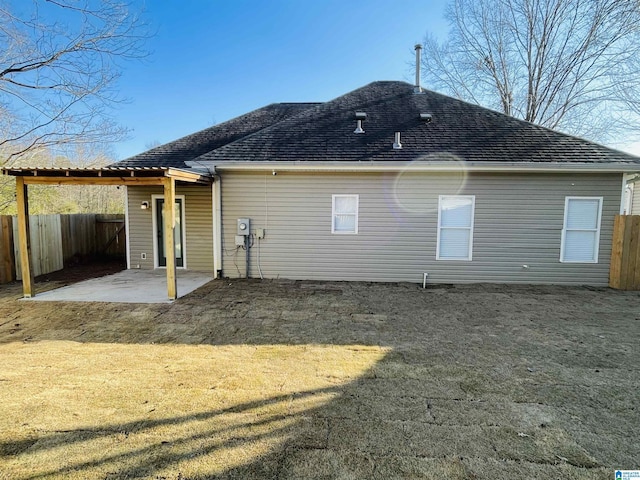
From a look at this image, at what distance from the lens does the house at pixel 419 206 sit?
24.9ft

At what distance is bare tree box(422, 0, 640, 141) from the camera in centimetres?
1290

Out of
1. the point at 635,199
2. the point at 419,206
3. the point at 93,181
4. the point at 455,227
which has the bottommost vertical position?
the point at 455,227

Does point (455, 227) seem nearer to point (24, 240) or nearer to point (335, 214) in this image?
point (335, 214)

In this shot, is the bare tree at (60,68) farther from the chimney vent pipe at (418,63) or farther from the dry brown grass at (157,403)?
the chimney vent pipe at (418,63)

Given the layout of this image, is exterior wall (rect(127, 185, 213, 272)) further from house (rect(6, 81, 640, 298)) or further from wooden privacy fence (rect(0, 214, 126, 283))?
wooden privacy fence (rect(0, 214, 126, 283))

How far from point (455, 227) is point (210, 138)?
26.3 ft

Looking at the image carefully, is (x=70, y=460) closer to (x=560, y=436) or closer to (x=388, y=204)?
(x=560, y=436)

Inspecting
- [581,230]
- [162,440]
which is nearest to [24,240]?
[162,440]

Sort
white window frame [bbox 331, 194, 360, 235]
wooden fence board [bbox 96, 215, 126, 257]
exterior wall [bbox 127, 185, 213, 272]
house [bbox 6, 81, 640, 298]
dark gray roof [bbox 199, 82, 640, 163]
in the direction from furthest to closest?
1. wooden fence board [bbox 96, 215, 126, 257]
2. exterior wall [bbox 127, 185, 213, 272]
3. white window frame [bbox 331, 194, 360, 235]
4. dark gray roof [bbox 199, 82, 640, 163]
5. house [bbox 6, 81, 640, 298]

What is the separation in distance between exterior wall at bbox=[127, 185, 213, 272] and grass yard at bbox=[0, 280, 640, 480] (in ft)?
11.5

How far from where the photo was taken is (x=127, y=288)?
7.20 meters

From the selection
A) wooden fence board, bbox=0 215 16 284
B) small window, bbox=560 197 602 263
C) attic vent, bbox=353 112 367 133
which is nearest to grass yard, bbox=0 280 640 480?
small window, bbox=560 197 602 263

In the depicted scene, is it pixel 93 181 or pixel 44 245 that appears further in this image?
pixel 44 245

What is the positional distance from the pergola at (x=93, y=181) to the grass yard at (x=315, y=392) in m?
0.78
